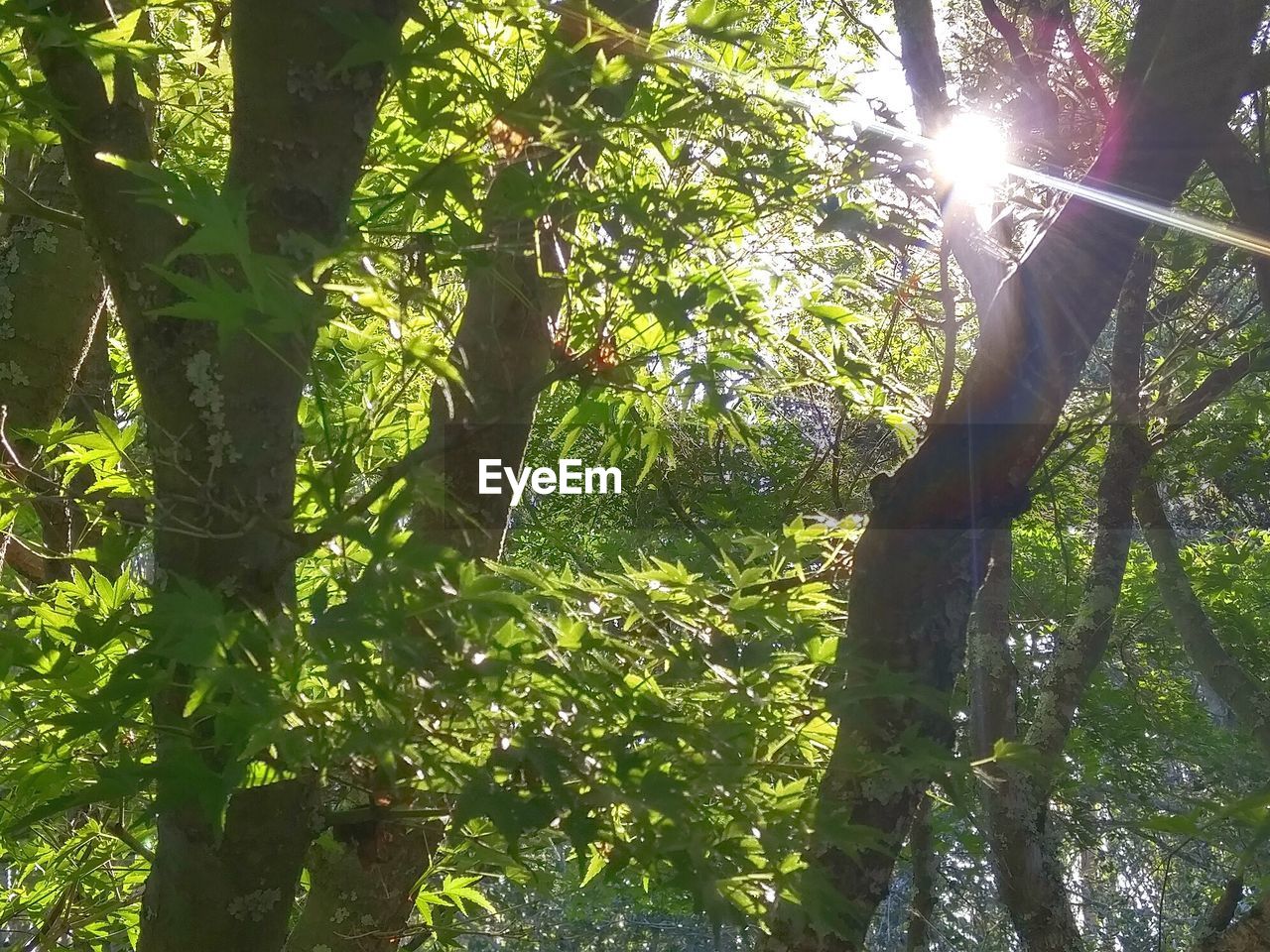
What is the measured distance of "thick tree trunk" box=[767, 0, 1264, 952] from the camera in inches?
42.7

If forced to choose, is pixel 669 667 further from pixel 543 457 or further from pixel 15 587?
pixel 543 457

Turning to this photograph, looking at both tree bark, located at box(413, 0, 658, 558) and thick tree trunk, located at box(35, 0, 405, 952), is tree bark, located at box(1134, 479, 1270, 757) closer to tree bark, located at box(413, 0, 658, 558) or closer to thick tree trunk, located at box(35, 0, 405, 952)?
tree bark, located at box(413, 0, 658, 558)

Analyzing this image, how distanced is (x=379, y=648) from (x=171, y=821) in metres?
0.36

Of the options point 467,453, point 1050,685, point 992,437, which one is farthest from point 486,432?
point 1050,685

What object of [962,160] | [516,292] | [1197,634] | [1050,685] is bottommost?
[1050,685]

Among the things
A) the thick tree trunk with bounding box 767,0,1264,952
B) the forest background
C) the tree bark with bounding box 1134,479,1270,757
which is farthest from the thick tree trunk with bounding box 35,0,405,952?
the tree bark with bounding box 1134,479,1270,757

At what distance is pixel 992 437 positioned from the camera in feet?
3.80

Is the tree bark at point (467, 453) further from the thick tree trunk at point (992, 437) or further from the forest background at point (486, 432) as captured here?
the thick tree trunk at point (992, 437)

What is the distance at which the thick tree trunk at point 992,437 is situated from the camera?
108 cm

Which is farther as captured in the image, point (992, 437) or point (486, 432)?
point (486, 432)

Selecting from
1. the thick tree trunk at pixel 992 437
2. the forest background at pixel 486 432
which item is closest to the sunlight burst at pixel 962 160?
the forest background at pixel 486 432

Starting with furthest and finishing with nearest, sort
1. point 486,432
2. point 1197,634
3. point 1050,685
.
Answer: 1. point 1197,634
2. point 1050,685
3. point 486,432

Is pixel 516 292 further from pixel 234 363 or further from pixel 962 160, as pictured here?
pixel 962 160

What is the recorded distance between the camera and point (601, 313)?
1130mm
